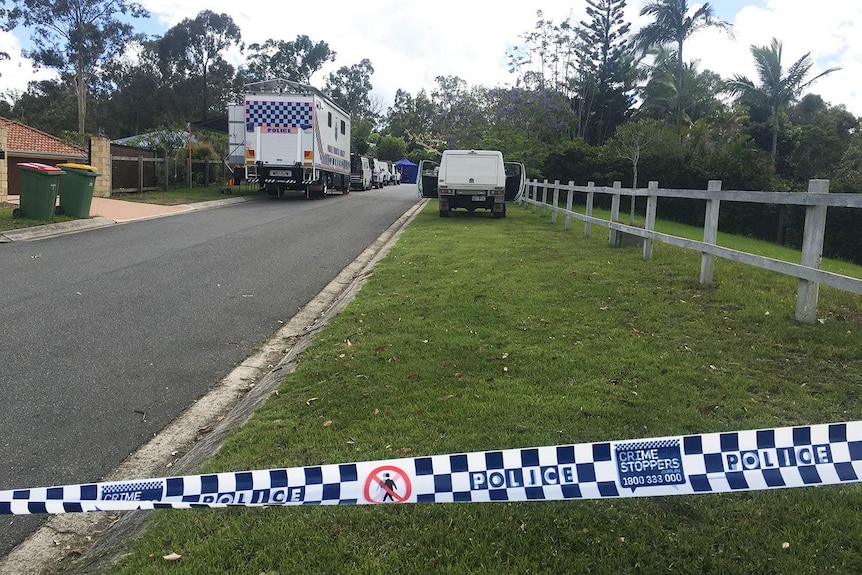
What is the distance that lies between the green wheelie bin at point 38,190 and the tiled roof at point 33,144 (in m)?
15.8

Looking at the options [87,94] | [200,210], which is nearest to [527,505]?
[200,210]

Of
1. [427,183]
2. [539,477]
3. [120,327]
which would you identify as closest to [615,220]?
[120,327]

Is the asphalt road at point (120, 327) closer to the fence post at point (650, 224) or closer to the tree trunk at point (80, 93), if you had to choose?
the fence post at point (650, 224)

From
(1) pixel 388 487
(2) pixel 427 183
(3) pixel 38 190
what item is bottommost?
(1) pixel 388 487

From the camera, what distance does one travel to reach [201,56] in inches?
2564

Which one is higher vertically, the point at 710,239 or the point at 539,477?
the point at 710,239

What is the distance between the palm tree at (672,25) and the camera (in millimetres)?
40781

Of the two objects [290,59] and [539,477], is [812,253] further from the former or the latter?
[290,59]

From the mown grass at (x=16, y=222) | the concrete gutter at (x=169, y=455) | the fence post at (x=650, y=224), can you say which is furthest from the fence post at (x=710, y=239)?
the mown grass at (x=16, y=222)

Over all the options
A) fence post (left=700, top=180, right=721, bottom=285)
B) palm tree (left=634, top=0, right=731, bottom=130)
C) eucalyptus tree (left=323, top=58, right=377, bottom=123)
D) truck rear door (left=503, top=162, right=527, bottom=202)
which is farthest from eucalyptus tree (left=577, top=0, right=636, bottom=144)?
eucalyptus tree (left=323, top=58, right=377, bottom=123)

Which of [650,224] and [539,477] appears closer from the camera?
[539,477]

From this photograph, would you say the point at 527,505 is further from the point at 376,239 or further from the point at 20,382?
the point at 376,239

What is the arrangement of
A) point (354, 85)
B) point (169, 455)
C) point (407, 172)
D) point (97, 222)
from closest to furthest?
point (169, 455) < point (97, 222) < point (407, 172) < point (354, 85)

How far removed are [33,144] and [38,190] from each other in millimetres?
17981
